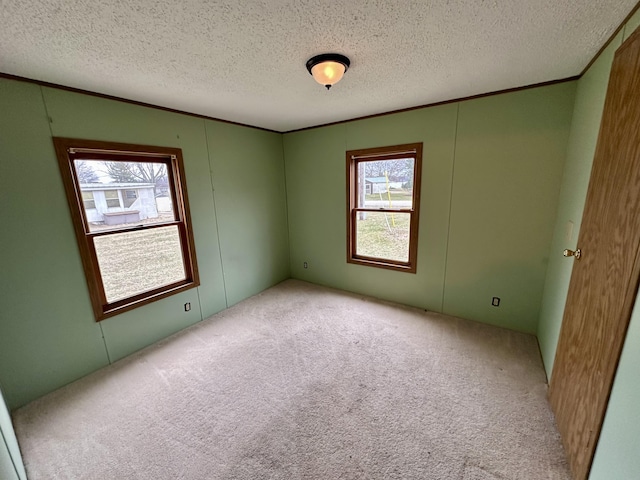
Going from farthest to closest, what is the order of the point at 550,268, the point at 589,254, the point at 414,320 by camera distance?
the point at 414,320 < the point at 550,268 < the point at 589,254

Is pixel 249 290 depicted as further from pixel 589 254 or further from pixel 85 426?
pixel 589 254

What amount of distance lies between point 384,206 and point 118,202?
280cm

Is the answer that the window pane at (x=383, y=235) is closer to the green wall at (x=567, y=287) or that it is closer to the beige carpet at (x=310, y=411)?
the beige carpet at (x=310, y=411)

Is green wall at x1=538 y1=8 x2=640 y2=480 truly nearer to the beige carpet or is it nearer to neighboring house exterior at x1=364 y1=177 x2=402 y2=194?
the beige carpet

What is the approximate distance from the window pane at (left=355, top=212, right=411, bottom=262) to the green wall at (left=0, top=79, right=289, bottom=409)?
1.85 meters

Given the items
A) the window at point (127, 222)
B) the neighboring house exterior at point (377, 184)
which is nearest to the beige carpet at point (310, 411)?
the window at point (127, 222)

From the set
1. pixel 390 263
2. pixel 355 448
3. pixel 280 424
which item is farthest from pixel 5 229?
pixel 390 263

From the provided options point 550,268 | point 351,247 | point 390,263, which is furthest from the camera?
point 351,247

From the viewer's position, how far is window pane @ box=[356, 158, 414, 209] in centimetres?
300

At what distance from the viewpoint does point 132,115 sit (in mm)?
2295

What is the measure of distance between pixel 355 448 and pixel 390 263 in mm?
2154

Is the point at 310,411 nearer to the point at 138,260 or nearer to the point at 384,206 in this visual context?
the point at 138,260

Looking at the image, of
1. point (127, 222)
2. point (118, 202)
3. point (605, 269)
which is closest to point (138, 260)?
point (127, 222)

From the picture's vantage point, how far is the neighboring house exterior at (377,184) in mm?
3116
